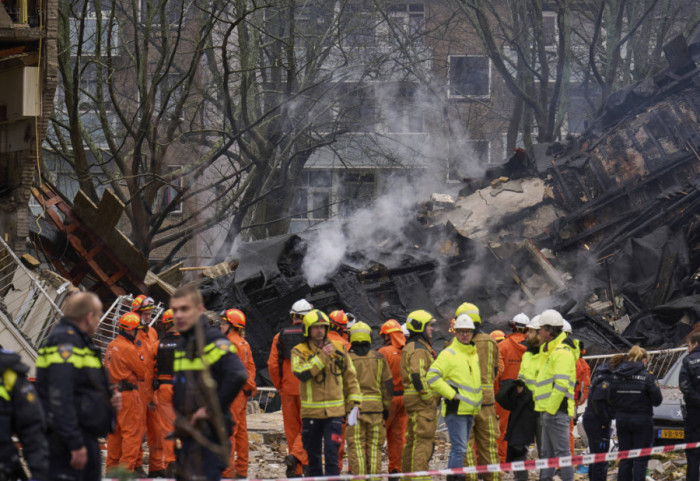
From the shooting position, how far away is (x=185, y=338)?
19.0 feet

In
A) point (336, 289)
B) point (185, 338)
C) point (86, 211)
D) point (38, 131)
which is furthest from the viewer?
point (336, 289)

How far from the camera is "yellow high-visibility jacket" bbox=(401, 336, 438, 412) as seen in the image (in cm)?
889

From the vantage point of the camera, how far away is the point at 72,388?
219 inches

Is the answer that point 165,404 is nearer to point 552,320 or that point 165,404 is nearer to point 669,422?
point 552,320

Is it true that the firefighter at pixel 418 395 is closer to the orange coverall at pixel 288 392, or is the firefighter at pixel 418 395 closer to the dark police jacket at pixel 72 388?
the orange coverall at pixel 288 392

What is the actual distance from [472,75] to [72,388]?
1177 inches

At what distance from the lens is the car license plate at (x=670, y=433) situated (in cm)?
1014

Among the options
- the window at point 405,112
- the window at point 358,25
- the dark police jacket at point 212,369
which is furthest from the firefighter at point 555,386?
the window at point 405,112

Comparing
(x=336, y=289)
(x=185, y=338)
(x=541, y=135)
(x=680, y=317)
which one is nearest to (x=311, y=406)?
(x=185, y=338)

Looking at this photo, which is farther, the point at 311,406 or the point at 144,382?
the point at 144,382

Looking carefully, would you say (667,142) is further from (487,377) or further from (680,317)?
(487,377)

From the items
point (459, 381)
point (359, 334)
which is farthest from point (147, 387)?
point (459, 381)

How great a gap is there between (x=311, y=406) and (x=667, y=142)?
12.4 metres

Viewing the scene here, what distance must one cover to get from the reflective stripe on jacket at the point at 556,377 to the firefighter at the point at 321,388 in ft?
5.30
